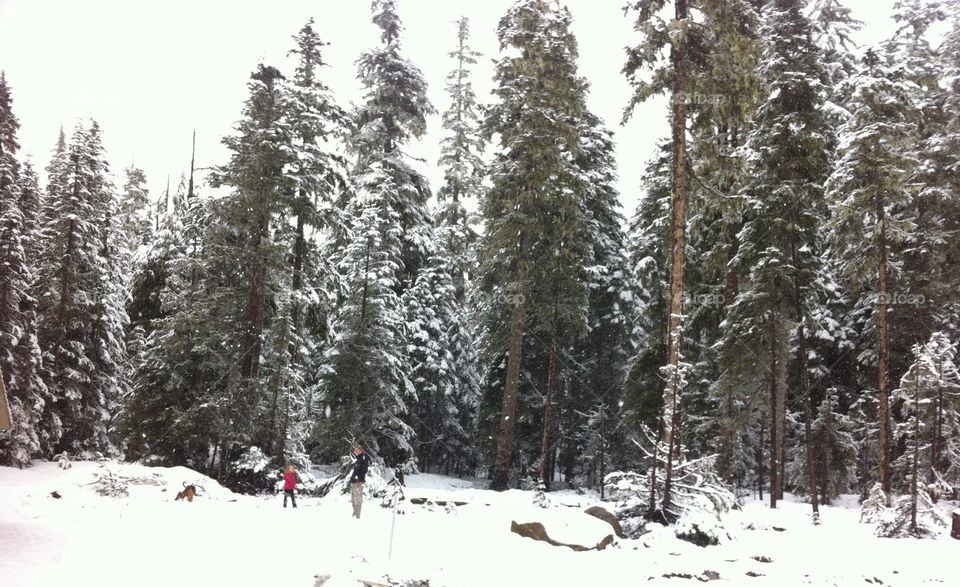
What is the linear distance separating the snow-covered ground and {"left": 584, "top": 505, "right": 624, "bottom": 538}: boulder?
47 centimetres

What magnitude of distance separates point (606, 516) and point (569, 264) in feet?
36.8

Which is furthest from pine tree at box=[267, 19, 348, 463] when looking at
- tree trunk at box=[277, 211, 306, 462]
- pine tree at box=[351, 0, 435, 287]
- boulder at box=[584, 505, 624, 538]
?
boulder at box=[584, 505, 624, 538]

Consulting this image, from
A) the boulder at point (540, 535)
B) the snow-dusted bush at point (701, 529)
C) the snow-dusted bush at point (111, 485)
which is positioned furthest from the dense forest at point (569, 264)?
the snow-dusted bush at point (111, 485)

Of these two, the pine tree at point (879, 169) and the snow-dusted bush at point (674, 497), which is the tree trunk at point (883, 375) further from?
the snow-dusted bush at point (674, 497)

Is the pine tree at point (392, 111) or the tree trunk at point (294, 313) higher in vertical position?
the pine tree at point (392, 111)

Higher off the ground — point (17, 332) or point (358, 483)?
point (17, 332)

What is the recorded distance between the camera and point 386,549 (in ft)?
36.9

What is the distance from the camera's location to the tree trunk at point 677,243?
44.0ft

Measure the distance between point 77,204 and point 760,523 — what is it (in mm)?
27062

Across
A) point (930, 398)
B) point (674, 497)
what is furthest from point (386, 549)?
point (930, 398)

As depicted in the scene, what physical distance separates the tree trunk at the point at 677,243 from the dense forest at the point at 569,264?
0.08 metres
